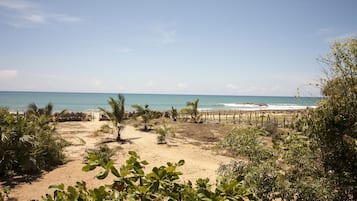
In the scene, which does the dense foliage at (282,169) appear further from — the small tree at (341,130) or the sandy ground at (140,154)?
the sandy ground at (140,154)

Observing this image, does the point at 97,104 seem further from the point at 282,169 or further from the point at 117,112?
the point at 282,169

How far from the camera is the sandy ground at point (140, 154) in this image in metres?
9.79

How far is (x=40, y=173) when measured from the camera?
11109 millimetres

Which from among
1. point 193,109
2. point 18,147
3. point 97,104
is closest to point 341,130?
point 18,147

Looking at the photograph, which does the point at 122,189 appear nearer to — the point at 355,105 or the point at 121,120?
the point at 355,105

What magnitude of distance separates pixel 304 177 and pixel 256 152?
1.12 m

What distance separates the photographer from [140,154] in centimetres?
1505

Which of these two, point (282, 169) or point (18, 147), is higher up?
point (282, 169)

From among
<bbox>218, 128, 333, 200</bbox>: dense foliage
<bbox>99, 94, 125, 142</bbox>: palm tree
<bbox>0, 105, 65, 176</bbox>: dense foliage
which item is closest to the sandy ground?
<bbox>0, 105, 65, 176</bbox>: dense foliage

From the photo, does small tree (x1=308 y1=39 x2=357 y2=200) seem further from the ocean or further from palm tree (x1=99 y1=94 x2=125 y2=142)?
the ocean

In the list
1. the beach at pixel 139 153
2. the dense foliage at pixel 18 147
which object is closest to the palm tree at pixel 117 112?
the beach at pixel 139 153

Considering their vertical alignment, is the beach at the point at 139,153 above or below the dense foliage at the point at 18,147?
below

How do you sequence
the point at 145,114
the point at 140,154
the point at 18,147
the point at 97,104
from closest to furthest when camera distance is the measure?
the point at 18,147, the point at 140,154, the point at 145,114, the point at 97,104

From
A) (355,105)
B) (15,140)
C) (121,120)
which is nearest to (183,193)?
(355,105)
